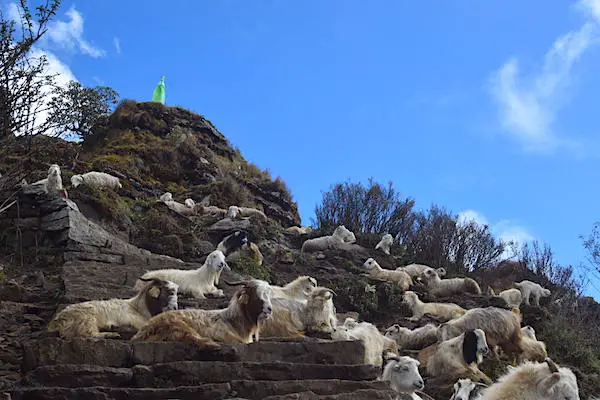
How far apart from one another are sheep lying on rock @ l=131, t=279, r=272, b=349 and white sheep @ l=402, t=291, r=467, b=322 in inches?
309

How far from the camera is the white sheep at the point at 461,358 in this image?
35.2ft

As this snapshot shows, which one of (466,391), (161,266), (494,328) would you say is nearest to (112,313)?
(466,391)

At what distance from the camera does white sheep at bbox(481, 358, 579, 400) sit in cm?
645

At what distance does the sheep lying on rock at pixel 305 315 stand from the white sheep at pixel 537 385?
3485mm

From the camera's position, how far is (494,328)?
12281 millimetres

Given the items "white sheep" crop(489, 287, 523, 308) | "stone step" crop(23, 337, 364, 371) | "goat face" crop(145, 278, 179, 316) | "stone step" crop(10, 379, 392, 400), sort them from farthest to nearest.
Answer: "white sheep" crop(489, 287, 523, 308), "goat face" crop(145, 278, 179, 316), "stone step" crop(23, 337, 364, 371), "stone step" crop(10, 379, 392, 400)

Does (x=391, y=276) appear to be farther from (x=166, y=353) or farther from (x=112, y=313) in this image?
(x=166, y=353)

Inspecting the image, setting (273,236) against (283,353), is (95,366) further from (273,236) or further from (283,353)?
(273,236)

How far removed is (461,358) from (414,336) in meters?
2.29

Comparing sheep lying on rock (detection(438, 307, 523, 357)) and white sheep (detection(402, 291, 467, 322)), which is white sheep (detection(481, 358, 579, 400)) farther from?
white sheep (detection(402, 291, 467, 322))

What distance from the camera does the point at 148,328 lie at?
7.55 m

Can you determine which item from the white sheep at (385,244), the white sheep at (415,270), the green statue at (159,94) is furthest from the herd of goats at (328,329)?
the green statue at (159,94)

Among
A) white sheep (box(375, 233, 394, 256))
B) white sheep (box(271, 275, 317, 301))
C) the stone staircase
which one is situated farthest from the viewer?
white sheep (box(375, 233, 394, 256))

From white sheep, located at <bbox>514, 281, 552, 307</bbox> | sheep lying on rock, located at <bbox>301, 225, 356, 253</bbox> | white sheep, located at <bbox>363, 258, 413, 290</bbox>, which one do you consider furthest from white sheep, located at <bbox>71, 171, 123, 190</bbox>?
white sheep, located at <bbox>514, 281, 552, 307</bbox>
